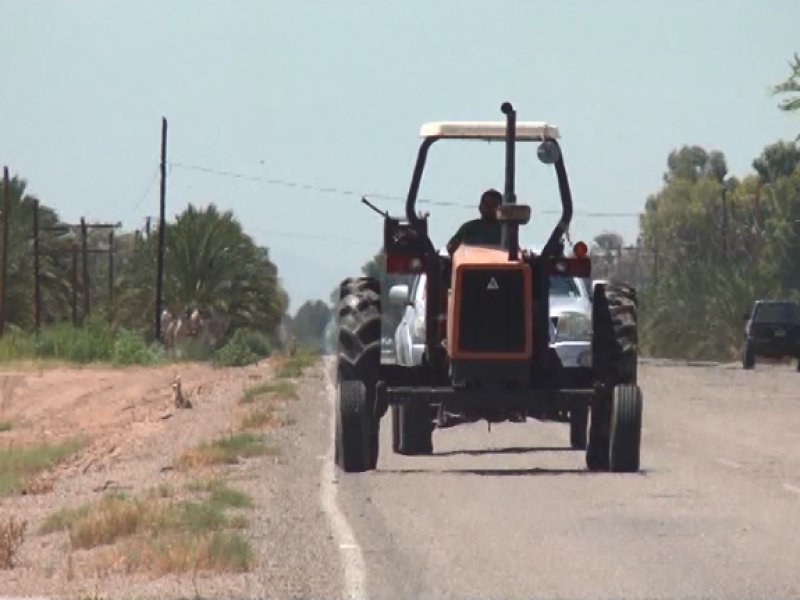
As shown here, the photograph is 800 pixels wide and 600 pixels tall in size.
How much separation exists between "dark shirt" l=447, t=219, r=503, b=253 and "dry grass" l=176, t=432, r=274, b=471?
5.69m

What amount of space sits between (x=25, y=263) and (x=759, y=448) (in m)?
63.6

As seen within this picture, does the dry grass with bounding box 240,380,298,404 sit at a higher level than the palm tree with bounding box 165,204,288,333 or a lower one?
lower

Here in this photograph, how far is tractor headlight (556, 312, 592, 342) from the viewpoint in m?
25.3

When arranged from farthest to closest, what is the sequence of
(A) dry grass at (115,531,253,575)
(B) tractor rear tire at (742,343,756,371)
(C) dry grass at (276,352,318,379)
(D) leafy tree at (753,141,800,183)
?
(D) leafy tree at (753,141,800,183) → (B) tractor rear tire at (742,343,756,371) → (C) dry grass at (276,352,318,379) → (A) dry grass at (115,531,253,575)

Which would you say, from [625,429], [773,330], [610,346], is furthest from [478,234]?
[773,330]

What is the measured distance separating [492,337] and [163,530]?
4.27m

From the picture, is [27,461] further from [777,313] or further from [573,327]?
[777,313]

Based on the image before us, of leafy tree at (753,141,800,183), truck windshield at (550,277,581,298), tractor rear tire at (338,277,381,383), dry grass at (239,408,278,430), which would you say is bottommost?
dry grass at (239,408,278,430)

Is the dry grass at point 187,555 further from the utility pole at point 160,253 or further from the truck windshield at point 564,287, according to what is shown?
the utility pole at point 160,253

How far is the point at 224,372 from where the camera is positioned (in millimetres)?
65188

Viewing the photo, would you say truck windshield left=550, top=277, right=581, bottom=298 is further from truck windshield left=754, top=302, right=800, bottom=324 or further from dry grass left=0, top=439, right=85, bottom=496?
truck windshield left=754, top=302, right=800, bottom=324

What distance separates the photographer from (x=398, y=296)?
76.3 ft

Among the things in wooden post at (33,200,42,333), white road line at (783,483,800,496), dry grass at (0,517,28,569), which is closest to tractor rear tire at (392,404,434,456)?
white road line at (783,483,800,496)

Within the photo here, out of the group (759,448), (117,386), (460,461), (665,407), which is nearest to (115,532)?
(460,461)
